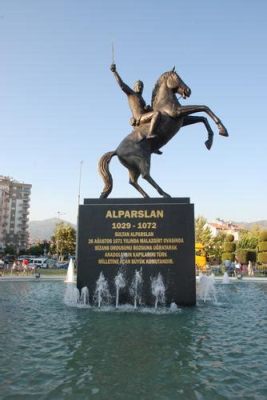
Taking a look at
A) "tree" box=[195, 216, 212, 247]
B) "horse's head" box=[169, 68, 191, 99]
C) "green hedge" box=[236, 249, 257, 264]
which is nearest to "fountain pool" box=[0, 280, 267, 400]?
"horse's head" box=[169, 68, 191, 99]

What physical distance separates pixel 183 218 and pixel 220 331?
3866 millimetres

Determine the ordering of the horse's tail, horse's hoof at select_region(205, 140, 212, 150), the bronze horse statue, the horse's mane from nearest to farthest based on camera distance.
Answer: the bronze horse statue, horse's hoof at select_region(205, 140, 212, 150), the horse's mane, the horse's tail

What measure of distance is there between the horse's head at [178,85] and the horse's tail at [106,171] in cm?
268

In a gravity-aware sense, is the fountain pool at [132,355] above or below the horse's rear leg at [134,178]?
below

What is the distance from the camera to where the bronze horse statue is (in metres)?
12.1

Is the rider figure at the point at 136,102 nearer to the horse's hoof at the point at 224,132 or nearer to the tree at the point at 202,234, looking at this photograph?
the horse's hoof at the point at 224,132

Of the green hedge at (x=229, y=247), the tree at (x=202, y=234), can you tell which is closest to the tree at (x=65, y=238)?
the tree at (x=202, y=234)

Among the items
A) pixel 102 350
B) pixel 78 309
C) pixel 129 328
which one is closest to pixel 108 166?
pixel 78 309

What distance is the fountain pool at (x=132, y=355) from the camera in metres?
4.82

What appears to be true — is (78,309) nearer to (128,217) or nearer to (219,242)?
(128,217)

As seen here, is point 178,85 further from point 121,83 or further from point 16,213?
point 16,213

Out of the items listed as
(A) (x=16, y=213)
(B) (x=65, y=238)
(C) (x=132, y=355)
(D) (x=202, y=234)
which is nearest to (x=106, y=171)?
(C) (x=132, y=355)

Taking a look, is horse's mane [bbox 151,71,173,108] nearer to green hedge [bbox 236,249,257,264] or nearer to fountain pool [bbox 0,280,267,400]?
fountain pool [bbox 0,280,267,400]

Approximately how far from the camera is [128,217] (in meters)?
11.7
